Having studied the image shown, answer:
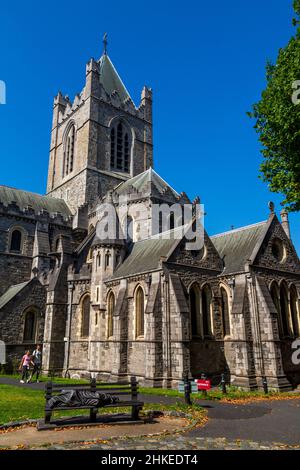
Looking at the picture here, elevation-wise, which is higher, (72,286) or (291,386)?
(72,286)

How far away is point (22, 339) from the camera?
26.1 m

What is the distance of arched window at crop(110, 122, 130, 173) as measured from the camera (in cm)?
4438

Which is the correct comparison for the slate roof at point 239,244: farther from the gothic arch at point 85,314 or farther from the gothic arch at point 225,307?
the gothic arch at point 85,314

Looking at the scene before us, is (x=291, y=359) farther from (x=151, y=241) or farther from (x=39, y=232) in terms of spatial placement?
(x=39, y=232)

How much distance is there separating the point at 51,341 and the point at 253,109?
68.7 feet

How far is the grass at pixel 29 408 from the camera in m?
11.1

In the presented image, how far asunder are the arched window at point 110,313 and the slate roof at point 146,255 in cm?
152

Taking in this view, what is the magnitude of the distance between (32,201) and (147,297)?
21.9 meters

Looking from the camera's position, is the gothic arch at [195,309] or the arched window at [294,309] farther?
the arched window at [294,309]

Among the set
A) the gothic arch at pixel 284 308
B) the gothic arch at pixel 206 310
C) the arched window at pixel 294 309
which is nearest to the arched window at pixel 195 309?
the gothic arch at pixel 206 310

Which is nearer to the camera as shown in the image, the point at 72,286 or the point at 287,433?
the point at 287,433

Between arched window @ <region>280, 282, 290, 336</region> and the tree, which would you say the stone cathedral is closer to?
arched window @ <region>280, 282, 290, 336</region>

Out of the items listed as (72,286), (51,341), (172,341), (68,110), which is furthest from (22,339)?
(68,110)

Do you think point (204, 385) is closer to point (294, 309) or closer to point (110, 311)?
point (110, 311)
